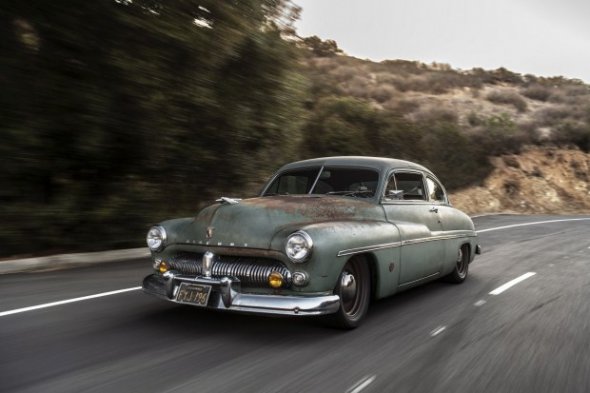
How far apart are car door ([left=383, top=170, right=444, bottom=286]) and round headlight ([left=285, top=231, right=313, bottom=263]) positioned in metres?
1.43

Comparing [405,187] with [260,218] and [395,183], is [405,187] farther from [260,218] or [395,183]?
[260,218]

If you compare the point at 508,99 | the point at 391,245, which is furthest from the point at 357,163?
the point at 508,99

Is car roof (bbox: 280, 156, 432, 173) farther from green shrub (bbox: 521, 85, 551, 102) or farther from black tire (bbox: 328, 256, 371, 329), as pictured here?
green shrub (bbox: 521, 85, 551, 102)

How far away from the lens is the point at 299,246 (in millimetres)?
4473

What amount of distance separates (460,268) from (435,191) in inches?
41.7

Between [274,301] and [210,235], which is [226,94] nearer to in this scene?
[210,235]

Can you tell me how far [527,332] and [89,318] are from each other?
3786 millimetres

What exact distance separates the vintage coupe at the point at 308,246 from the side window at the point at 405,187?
2 cm

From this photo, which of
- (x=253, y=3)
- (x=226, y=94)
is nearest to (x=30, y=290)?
(x=226, y=94)

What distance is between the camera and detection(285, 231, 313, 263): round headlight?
4441 mm

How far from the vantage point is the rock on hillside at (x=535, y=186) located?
83.6 feet

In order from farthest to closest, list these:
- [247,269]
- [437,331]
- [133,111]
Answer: [133,111] < [437,331] < [247,269]

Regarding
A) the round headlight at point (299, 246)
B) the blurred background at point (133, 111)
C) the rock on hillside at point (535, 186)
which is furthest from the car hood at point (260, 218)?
the rock on hillside at point (535, 186)

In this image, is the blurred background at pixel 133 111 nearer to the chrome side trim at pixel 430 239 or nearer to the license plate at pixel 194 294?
the license plate at pixel 194 294
